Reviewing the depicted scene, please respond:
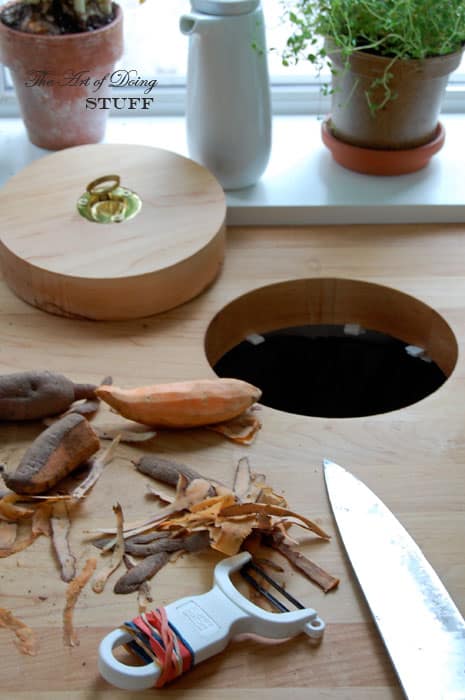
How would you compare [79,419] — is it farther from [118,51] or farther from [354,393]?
[118,51]

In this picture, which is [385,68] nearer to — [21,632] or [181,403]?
[181,403]

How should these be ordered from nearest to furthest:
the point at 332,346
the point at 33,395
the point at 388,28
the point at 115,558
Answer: the point at 115,558 < the point at 33,395 < the point at 388,28 < the point at 332,346

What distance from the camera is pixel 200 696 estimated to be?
581 millimetres

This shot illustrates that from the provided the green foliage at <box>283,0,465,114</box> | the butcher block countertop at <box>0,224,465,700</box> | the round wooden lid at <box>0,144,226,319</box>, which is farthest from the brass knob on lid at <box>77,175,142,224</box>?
the green foliage at <box>283,0,465,114</box>

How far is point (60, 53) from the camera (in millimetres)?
999

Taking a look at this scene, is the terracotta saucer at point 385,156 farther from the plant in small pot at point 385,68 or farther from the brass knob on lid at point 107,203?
the brass knob on lid at point 107,203

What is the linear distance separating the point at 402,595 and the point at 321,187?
0.57 meters

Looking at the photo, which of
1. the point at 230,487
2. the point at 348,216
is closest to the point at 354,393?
the point at 348,216

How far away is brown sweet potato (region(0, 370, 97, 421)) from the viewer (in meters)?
0.77

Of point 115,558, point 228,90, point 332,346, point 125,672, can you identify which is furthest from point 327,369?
point 125,672

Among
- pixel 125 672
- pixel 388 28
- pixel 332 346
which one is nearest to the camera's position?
pixel 125 672

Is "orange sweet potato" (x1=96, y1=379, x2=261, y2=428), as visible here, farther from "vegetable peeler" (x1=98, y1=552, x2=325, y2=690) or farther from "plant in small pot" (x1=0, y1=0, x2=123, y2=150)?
"plant in small pot" (x1=0, y1=0, x2=123, y2=150)

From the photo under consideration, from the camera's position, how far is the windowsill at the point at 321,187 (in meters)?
1.03

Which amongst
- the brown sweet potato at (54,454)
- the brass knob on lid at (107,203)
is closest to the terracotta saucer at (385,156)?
the brass knob on lid at (107,203)
